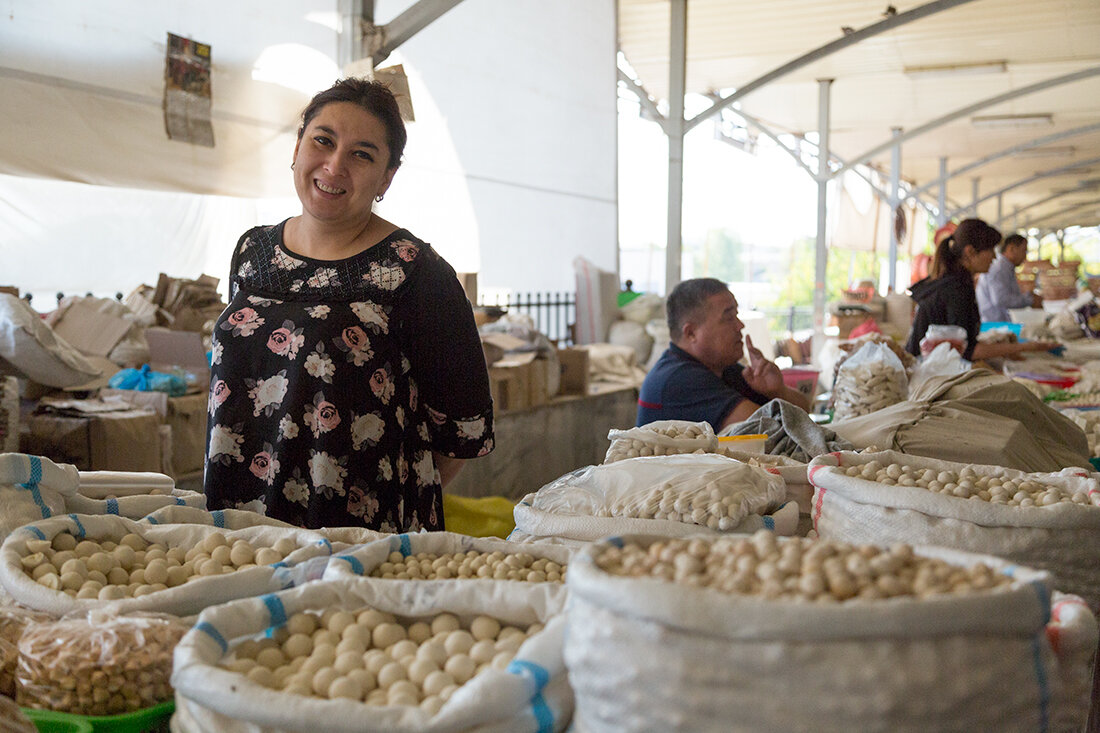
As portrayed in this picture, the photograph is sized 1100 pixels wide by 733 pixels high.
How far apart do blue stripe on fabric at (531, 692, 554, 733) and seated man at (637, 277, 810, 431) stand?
7.25ft

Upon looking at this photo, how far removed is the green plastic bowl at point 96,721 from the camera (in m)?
1.04

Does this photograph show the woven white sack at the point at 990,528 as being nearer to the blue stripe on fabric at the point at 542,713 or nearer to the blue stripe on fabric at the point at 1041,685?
the blue stripe on fabric at the point at 1041,685

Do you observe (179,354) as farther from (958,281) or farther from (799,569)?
(799,569)


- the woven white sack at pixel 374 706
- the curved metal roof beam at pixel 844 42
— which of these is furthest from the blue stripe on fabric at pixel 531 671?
the curved metal roof beam at pixel 844 42

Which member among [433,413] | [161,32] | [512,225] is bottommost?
[433,413]

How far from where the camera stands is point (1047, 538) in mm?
1443

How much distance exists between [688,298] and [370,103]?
4.96ft

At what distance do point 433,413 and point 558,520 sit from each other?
53 cm

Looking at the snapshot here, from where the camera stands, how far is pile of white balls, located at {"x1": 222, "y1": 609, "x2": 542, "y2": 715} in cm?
100

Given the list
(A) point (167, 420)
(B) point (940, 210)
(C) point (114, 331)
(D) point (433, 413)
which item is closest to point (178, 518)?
(D) point (433, 413)

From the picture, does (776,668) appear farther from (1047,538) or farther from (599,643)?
(1047,538)

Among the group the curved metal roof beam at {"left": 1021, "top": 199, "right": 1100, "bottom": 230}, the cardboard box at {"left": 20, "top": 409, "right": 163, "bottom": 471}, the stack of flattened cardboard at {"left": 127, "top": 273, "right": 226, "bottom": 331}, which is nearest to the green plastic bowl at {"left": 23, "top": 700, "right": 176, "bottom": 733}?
the cardboard box at {"left": 20, "top": 409, "right": 163, "bottom": 471}

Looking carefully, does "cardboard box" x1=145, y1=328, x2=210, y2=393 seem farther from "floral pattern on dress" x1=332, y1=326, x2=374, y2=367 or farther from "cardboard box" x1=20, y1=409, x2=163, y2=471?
"floral pattern on dress" x1=332, y1=326, x2=374, y2=367

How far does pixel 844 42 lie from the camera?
26.2 ft
